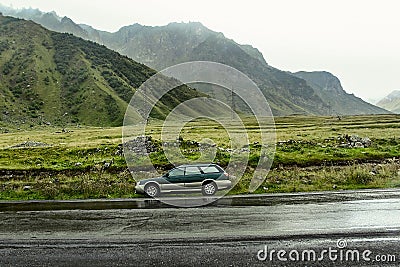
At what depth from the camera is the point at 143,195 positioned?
63.7 ft

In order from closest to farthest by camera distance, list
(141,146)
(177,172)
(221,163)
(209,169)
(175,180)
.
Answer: (175,180), (177,172), (209,169), (221,163), (141,146)

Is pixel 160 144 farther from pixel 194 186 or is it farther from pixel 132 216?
pixel 132 216

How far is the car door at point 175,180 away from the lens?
60.3 ft

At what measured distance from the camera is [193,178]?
18422 mm

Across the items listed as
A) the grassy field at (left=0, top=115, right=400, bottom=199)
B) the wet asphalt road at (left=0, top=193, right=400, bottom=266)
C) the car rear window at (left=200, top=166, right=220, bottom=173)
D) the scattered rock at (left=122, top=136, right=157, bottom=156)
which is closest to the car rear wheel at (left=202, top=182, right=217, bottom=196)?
the car rear window at (left=200, top=166, right=220, bottom=173)

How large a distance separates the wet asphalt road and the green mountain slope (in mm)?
111683

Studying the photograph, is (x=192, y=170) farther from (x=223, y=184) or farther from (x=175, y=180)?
(x=223, y=184)

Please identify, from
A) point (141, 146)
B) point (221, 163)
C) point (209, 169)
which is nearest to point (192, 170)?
point (209, 169)

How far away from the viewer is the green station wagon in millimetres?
18359

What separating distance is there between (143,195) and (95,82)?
13540 cm

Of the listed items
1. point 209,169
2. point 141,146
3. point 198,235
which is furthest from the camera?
point 141,146

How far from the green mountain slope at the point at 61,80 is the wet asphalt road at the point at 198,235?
366 ft

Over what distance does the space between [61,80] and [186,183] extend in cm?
14675

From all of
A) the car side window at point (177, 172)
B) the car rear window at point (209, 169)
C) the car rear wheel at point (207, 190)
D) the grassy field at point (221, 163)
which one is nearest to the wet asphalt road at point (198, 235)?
the car rear wheel at point (207, 190)
